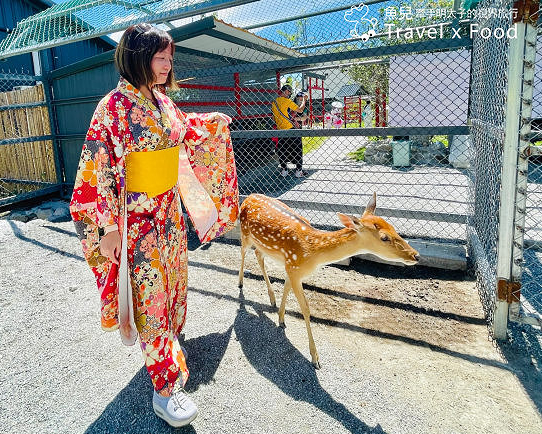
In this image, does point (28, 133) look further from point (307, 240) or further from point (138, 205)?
point (307, 240)

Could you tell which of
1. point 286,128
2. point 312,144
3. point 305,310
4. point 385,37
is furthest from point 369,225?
point 312,144

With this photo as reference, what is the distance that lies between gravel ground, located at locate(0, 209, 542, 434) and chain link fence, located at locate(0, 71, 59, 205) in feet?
14.1

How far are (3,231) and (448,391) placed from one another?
554 centimetres

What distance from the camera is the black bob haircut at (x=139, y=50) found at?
1957 mm

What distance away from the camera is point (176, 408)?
2.03m

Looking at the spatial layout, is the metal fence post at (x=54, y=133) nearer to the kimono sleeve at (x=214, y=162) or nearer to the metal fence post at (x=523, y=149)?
the kimono sleeve at (x=214, y=162)

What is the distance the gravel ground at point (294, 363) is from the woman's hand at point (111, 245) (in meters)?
0.89

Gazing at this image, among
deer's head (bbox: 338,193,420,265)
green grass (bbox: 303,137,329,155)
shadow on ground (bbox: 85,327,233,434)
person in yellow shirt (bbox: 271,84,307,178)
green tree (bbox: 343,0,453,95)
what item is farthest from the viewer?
green grass (bbox: 303,137,329,155)

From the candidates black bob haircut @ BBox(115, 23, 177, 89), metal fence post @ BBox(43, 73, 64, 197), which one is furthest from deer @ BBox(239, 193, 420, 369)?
metal fence post @ BBox(43, 73, 64, 197)

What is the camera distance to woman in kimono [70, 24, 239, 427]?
193 centimetres

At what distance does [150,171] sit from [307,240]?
107cm

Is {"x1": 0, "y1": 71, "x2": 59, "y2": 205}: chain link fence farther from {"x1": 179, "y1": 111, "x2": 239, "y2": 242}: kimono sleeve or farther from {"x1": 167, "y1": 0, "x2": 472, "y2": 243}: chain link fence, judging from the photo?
{"x1": 179, "y1": 111, "x2": 239, "y2": 242}: kimono sleeve

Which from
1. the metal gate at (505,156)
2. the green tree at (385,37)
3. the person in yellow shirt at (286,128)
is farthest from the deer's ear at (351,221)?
the person in yellow shirt at (286,128)

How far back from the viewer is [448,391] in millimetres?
2248
